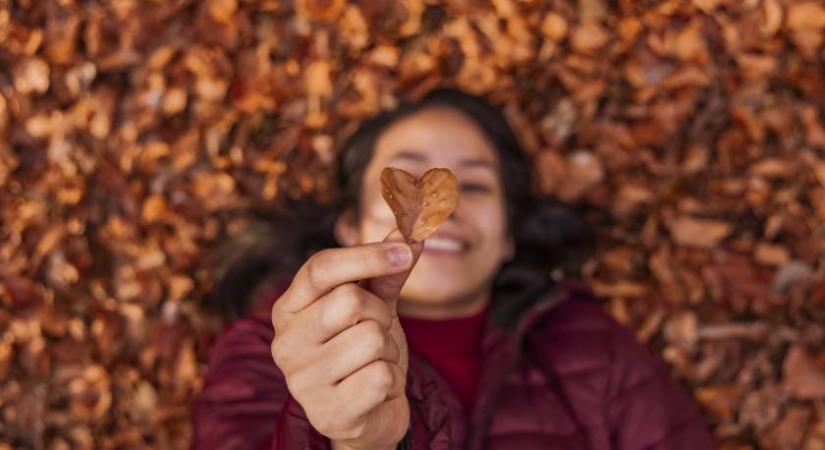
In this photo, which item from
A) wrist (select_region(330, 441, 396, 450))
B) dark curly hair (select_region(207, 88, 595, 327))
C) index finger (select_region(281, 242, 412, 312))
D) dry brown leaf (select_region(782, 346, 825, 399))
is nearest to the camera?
index finger (select_region(281, 242, 412, 312))

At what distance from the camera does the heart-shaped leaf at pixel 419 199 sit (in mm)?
786

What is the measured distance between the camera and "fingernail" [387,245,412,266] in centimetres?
74

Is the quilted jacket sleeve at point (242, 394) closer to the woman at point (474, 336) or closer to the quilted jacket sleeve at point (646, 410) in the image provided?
the woman at point (474, 336)

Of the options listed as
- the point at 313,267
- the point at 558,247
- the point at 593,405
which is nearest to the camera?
the point at 313,267

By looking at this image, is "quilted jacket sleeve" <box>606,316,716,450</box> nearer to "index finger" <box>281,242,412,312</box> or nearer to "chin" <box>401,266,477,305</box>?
"chin" <box>401,266,477,305</box>

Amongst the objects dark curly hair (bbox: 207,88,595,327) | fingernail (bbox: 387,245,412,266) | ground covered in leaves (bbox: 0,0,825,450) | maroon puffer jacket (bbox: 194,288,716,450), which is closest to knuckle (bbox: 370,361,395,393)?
fingernail (bbox: 387,245,412,266)

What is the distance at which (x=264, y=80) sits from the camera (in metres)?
1.67

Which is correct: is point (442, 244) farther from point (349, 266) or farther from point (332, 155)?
point (349, 266)

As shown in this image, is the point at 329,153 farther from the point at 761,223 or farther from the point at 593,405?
the point at 761,223

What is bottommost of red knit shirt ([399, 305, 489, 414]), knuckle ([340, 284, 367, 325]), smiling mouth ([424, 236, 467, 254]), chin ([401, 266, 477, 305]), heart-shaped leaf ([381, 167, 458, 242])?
red knit shirt ([399, 305, 489, 414])

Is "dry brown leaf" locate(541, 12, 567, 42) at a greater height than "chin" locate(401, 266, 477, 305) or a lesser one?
greater

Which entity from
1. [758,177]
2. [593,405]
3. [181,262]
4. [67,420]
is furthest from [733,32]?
[67,420]

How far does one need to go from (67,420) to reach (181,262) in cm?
32

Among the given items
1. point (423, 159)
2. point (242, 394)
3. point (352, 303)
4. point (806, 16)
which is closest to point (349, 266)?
point (352, 303)
